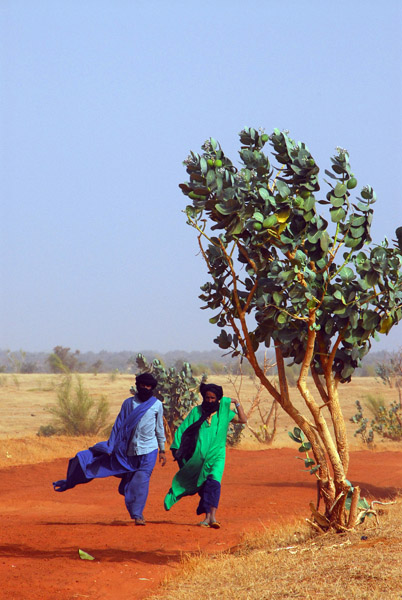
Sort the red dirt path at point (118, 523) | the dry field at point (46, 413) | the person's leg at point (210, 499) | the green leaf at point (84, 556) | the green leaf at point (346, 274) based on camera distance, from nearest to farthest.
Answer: the red dirt path at point (118, 523)
the green leaf at point (346, 274)
the green leaf at point (84, 556)
the person's leg at point (210, 499)
the dry field at point (46, 413)

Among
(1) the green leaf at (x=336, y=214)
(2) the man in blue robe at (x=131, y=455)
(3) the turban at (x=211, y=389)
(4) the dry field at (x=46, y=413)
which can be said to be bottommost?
(4) the dry field at (x=46, y=413)

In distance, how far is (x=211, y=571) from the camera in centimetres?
612

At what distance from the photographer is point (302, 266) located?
6.12m

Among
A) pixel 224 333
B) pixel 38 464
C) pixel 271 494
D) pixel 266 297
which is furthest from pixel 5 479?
pixel 266 297

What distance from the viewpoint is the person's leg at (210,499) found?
8.22m

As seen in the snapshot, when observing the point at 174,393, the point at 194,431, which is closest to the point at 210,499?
the point at 194,431

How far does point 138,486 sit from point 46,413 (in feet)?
70.3

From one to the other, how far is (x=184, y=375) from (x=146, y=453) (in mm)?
8753

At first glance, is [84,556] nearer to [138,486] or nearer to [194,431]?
[138,486]

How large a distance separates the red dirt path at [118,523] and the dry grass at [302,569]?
414mm

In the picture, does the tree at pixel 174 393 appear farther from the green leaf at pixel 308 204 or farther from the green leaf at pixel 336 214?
the green leaf at pixel 308 204

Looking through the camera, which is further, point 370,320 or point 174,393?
point 174,393

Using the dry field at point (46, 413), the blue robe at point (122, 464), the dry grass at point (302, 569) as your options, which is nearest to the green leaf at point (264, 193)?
the dry grass at point (302, 569)

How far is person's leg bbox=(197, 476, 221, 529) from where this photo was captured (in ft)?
27.0
